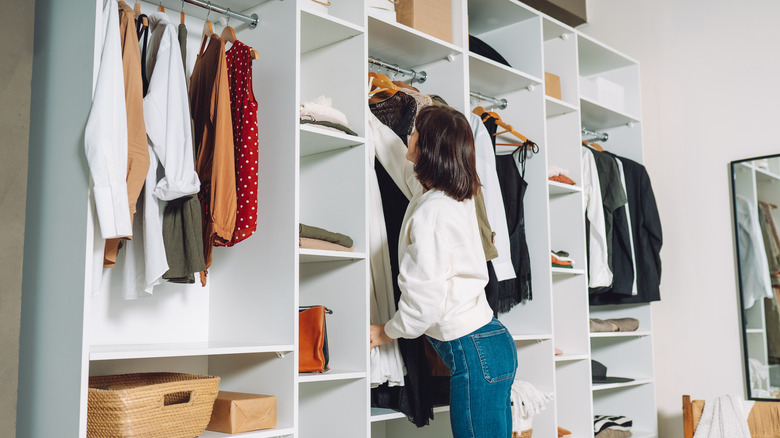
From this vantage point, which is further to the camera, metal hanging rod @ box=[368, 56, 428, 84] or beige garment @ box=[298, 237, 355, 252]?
metal hanging rod @ box=[368, 56, 428, 84]

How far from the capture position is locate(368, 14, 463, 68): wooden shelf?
2.76m

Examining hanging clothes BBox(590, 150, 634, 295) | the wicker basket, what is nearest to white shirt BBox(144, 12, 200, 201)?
the wicker basket

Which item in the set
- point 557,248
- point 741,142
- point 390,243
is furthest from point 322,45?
point 741,142

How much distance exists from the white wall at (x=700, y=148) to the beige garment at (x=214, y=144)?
2644mm

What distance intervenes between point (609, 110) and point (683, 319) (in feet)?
3.82

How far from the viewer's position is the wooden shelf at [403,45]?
2758mm

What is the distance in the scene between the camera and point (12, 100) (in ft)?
7.47

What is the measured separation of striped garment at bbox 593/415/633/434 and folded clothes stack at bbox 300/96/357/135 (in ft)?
6.81

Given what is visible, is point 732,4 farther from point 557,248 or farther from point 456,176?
point 456,176

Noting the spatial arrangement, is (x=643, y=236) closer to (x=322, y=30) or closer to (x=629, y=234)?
(x=629, y=234)

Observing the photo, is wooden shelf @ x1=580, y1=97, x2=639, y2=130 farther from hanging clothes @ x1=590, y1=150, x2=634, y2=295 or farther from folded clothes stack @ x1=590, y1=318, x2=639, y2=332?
folded clothes stack @ x1=590, y1=318, x2=639, y2=332

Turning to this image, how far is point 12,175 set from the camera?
225cm

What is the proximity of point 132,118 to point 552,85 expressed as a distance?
2214 mm

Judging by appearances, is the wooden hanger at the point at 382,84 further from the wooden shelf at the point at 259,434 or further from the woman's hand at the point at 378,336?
the wooden shelf at the point at 259,434
